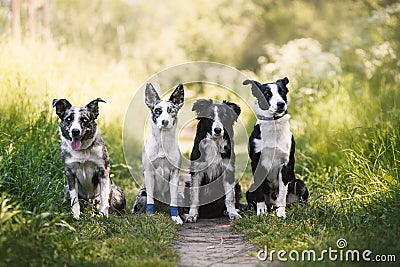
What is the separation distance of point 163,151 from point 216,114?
739 mm

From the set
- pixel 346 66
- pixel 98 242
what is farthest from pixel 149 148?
pixel 346 66

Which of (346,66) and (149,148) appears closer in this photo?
(149,148)

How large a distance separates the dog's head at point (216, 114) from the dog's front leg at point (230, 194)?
0.53m

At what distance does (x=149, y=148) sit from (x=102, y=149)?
55 cm

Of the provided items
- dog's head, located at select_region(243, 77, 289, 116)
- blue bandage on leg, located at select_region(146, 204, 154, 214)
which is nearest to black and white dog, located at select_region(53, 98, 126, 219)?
blue bandage on leg, located at select_region(146, 204, 154, 214)

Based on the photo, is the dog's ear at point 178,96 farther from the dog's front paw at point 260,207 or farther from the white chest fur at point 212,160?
the dog's front paw at point 260,207

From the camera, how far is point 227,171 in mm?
6035

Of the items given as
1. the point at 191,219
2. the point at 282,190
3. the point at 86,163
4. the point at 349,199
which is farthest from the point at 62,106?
the point at 349,199

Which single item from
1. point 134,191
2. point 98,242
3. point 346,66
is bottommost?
point 98,242

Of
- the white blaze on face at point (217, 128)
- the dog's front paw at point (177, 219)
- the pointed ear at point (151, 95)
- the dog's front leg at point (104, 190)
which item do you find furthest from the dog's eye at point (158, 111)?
the dog's front paw at point (177, 219)

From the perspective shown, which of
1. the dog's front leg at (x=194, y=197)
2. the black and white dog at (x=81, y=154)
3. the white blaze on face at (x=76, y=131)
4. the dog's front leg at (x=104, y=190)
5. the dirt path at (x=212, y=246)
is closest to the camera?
the dirt path at (x=212, y=246)

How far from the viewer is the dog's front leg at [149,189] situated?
5.92 metres

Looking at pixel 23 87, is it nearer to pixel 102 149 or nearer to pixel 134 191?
pixel 134 191

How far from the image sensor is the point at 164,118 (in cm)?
571
